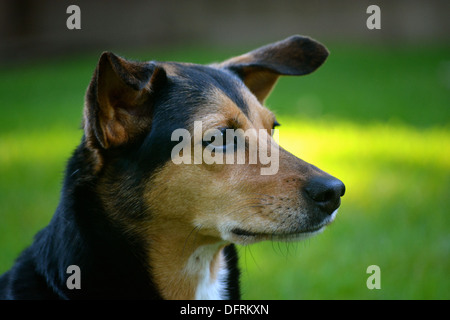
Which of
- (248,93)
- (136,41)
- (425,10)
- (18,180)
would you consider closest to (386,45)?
(425,10)

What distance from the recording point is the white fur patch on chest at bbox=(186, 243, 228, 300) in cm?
351

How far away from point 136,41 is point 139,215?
20520mm

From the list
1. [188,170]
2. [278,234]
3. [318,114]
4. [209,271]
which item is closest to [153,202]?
[188,170]

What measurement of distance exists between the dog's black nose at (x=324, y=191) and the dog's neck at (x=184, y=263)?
738 millimetres

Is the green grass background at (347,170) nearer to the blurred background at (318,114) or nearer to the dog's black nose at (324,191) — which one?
the blurred background at (318,114)

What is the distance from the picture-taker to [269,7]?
23.4 meters

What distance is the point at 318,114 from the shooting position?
37.0 feet

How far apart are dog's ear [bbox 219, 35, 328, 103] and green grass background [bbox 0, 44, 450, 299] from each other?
4.08ft

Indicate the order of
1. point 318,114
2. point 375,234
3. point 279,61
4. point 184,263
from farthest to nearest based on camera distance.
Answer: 1. point 318,114
2. point 375,234
3. point 279,61
4. point 184,263

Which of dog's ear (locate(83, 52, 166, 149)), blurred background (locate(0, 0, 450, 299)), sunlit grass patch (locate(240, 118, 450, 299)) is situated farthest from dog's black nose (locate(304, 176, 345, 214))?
blurred background (locate(0, 0, 450, 299))

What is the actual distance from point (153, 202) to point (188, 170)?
1.02 ft

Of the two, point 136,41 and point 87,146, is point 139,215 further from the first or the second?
point 136,41

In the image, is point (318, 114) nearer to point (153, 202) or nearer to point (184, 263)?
point (184, 263)

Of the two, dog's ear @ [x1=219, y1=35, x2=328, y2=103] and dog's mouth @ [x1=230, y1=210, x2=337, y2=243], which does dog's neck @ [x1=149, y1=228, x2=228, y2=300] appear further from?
dog's ear @ [x1=219, y1=35, x2=328, y2=103]
